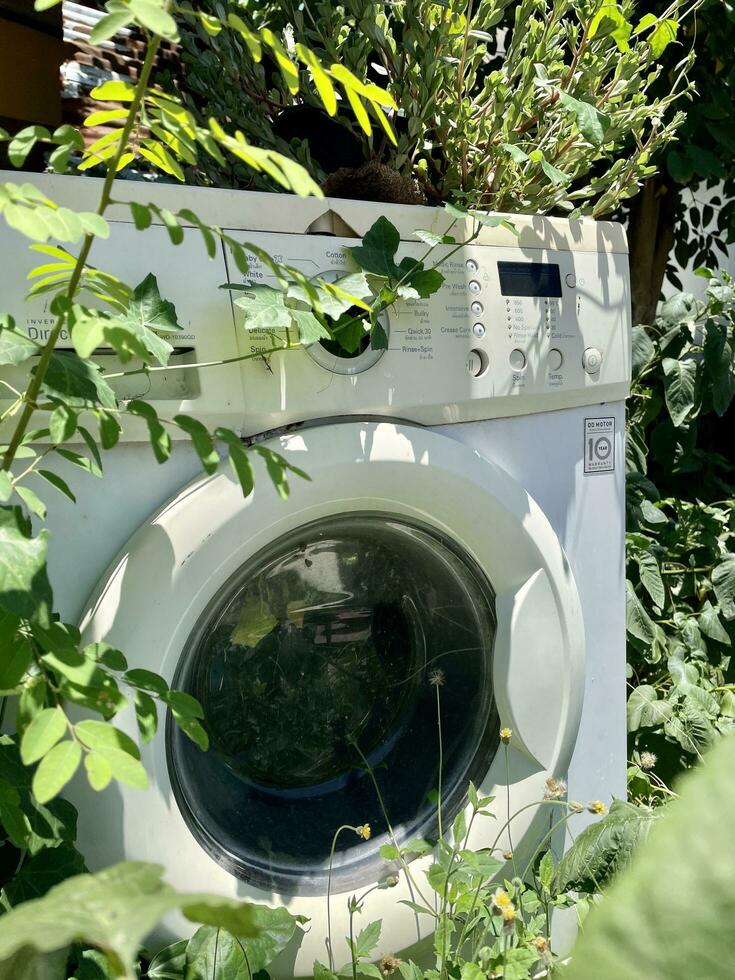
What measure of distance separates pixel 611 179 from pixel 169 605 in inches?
27.2

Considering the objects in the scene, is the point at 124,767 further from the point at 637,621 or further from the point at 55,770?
the point at 637,621

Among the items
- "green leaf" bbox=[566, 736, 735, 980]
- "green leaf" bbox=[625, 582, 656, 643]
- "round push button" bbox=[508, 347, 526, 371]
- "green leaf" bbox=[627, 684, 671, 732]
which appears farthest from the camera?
"green leaf" bbox=[625, 582, 656, 643]

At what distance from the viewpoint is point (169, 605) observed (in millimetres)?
691

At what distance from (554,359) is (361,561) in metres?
0.28

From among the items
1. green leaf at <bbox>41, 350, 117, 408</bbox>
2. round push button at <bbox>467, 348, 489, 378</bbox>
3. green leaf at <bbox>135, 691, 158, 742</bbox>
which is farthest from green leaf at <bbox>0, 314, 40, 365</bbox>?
round push button at <bbox>467, 348, 489, 378</bbox>

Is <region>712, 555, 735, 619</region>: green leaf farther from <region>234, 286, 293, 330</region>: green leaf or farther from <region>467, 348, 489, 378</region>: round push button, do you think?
<region>234, 286, 293, 330</region>: green leaf

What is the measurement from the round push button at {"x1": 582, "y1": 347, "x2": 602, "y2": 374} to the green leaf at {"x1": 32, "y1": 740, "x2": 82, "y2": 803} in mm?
680

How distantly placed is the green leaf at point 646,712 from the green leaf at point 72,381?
0.95 metres

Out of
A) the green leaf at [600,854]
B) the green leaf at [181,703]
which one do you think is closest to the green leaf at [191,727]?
the green leaf at [181,703]

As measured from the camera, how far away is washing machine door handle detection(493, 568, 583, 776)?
0.89 m

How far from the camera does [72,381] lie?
0.58m

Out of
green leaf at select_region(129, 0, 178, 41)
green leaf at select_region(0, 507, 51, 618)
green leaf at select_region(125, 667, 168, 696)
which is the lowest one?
green leaf at select_region(125, 667, 168, 696)

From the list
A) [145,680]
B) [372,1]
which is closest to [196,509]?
[145,680]

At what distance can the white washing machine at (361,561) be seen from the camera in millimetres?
700
